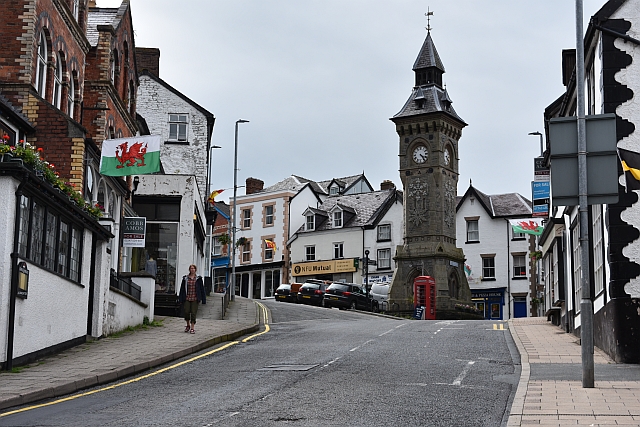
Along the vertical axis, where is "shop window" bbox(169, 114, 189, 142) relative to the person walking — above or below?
above

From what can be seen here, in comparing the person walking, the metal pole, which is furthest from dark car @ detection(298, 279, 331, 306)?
the metal pole

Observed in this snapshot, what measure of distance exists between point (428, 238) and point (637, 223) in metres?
46.9

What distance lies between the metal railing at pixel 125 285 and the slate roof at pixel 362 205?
1855 inches

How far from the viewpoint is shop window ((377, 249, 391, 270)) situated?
70.4 metres

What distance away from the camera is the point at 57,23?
2475 cm

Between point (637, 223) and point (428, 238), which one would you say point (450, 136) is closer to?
point (428, 238)

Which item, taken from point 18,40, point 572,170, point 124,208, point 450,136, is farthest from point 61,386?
point 450,136

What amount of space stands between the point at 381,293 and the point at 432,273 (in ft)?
13.2

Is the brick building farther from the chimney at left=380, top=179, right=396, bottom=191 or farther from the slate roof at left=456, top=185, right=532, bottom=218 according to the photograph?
the chimney at left=380, top=179, right=396, bottom=191

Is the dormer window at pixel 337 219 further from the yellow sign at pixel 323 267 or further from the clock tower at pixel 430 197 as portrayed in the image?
the clock tower at pixel 430 197

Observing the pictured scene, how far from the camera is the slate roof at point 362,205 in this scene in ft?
237

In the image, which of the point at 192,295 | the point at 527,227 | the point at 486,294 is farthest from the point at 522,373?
the point at 486,294

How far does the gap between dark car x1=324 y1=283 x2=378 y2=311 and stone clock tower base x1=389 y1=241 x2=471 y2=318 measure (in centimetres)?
888

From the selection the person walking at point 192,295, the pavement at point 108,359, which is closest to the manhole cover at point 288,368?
the pavement at point 108,359
